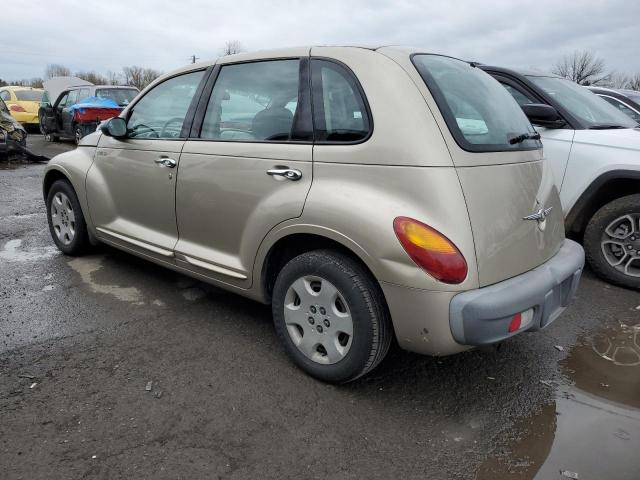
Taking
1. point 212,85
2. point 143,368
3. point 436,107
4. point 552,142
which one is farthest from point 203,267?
point 552,142

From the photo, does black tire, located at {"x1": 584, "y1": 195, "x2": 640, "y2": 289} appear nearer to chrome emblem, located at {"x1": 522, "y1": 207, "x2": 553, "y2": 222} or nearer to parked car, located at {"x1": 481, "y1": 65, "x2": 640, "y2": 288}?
parked car, located at {"x1": 481, "y1": 65, "x2": 640, "y2": 288}

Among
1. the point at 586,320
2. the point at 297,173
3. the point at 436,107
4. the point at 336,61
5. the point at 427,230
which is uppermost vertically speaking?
the point at 336,61

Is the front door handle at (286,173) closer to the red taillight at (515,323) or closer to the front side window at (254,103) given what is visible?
the front side window at (254,103)

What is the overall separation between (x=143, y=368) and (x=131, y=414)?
433mm

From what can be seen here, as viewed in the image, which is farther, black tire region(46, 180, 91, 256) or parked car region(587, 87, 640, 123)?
parked car region(587, 87, 640, 123)

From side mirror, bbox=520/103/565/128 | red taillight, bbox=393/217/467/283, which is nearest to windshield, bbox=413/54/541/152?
red taillight, bbox=393/217/467/283

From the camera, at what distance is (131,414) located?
247cm

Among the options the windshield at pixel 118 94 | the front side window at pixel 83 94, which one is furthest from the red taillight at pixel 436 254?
the front side window at pixel 83 94

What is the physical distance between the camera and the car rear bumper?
2250 mm

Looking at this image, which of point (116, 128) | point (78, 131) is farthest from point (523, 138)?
point (78, 131)

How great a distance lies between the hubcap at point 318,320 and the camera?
2.58 m

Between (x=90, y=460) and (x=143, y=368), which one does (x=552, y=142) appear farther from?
(x=90, y=460)

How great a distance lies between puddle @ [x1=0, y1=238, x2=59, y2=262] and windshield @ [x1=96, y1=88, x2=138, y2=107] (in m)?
8.99

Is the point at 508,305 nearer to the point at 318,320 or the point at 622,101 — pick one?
the point at 318,320
